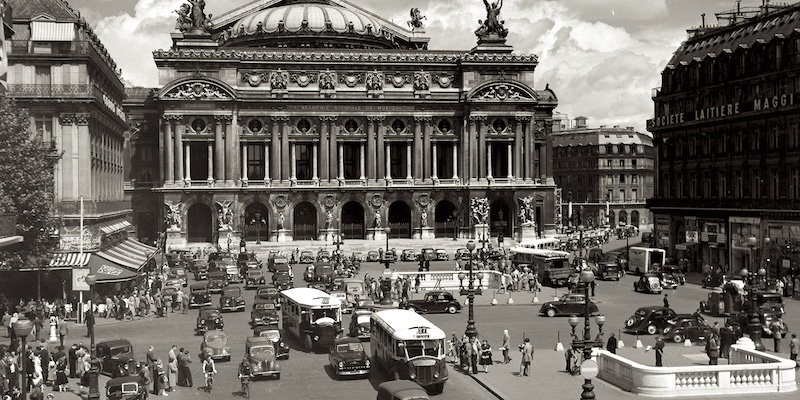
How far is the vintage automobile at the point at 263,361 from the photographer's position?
37.2 meters

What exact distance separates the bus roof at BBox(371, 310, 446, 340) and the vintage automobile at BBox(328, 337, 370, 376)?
137cm

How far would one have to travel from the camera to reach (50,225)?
2029 inches

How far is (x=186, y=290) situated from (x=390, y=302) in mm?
16016

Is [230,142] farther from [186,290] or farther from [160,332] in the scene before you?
[160,332]

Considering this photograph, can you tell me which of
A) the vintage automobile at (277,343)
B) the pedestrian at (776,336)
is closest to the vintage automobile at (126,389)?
the vintage automobile at (277,343)

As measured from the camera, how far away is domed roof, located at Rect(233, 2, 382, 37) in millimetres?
125062

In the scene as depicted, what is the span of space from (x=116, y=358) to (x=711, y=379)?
71.9ft

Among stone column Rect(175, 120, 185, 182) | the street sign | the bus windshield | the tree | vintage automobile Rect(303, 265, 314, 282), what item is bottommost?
vintage automobile Rect(303, 265, 314, 282)

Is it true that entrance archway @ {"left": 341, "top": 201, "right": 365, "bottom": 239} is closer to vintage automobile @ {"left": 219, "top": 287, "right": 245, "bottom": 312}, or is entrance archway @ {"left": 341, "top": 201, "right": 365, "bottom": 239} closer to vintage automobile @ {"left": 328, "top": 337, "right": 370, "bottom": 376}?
vintage automobile @ {"left": 219, "top": 287, "right": 245, "bottom": 312}

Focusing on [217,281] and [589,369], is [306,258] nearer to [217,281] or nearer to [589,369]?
[217,281]

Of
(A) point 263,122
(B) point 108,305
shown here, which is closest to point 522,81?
(A) point 263,122

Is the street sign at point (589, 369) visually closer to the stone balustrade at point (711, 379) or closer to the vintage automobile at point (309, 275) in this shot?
the stone balustrade at point (711, 379)

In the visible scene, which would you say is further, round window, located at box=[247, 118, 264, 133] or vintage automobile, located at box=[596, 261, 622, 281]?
round window, located at box=[247, 118, 264, 133]

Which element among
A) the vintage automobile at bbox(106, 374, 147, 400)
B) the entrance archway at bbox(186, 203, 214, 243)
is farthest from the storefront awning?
the entrance archway at bbox(186, 203, 214, 243)
